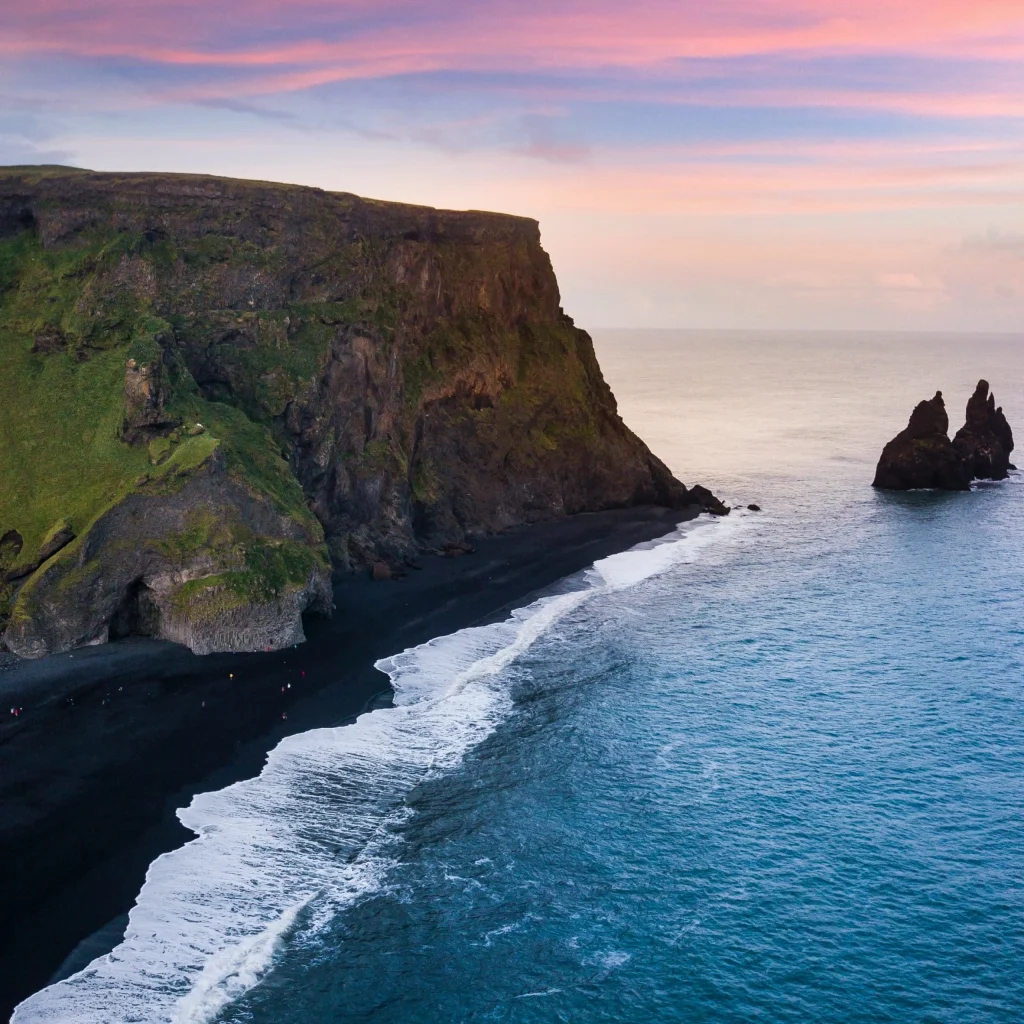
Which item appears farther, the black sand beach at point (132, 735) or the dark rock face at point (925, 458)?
the dark rock face at point (925, 458)

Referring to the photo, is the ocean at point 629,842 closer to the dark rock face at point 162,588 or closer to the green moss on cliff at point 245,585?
the green moss on cliff at point 245,585

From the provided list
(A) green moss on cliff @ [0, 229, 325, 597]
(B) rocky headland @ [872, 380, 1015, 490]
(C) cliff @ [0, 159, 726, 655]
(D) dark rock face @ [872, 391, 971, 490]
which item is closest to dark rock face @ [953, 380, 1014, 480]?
(B) rocky headland @ [872, 380, 1015, 490]

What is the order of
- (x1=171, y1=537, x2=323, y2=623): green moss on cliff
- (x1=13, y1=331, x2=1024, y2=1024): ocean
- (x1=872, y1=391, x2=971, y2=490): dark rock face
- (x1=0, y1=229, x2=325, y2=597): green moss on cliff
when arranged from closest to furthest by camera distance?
(x1=13, y1=331, x2=1024, y2=1024): ocean → (x1=171, y1=537, x2=323, y2=623): green moss on cliff → (x1=0, y1=229, x2=325, y2=597): green moss on cliff → (x1=872, y1=391, x2=971, y2=490): dark rock face

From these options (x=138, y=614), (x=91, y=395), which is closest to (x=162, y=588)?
(x=138, y=614)

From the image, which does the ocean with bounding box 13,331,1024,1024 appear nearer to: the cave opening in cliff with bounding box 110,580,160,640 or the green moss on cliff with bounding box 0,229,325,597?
the cave opening in cliff with bounding box 110,580,160,640

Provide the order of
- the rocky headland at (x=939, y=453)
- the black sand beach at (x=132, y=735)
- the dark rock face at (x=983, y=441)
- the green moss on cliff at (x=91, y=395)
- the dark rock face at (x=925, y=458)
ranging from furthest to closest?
the dark rock face at (x=983, y=441) → the rocky headland at (x=939, y=453) → the dark rock face at (x=925, y=458) → the green moss on cliff at (x=91, y=395) → the black sand beach at (x=132, y=735)

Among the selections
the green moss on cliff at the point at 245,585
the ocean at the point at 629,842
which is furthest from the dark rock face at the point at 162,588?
the ocean at the point at 629,842
